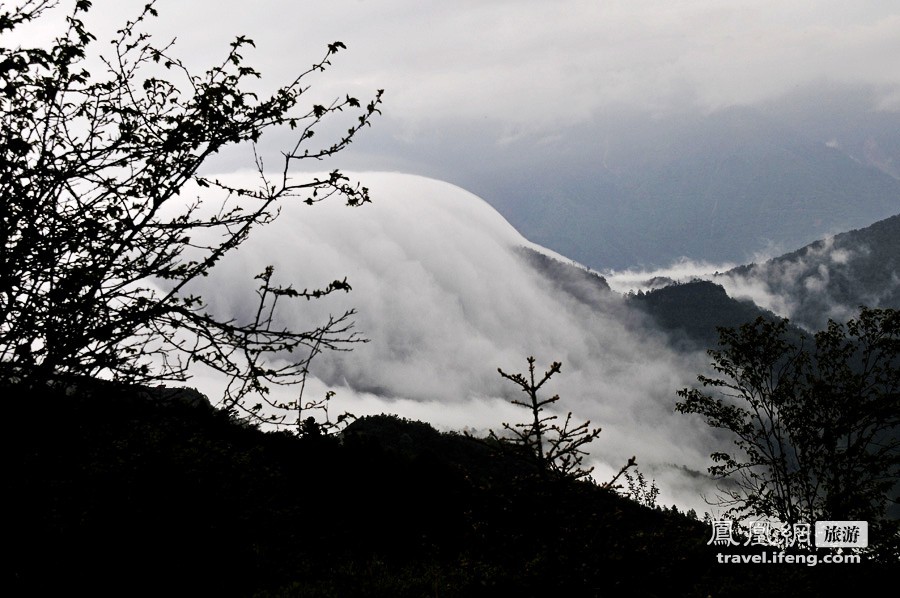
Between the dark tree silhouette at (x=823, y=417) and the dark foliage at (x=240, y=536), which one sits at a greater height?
the dark tree silhouette at (x=823, y=417)

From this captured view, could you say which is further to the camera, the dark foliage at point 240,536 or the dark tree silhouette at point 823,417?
the dark tree silhouette at point 823,417

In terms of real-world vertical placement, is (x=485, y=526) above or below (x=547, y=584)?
above

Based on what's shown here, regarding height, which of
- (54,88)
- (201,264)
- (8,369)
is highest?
(54,88)

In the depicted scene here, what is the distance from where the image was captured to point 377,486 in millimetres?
34469

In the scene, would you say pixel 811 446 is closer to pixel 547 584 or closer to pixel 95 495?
pixel 547 584

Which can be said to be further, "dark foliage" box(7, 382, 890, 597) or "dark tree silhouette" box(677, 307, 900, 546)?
"dark tree silhouette" box(677, 307, 900, 546)

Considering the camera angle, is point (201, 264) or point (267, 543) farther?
point (267, 543)

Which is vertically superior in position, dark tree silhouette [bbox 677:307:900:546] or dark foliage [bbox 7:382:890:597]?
dark tree silhouette [bbox 677:307:900:546]

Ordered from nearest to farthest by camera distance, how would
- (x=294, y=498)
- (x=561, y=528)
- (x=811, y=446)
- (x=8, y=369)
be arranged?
(x=8, y=369) < (x=561, y=528) < (x=811, y=446) < (x=294, y=498)

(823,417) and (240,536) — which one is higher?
(823,417)

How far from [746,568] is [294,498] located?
22932mm

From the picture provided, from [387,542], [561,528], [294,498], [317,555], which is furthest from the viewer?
[294,498]

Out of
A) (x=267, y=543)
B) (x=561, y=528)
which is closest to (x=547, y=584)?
(x=561, y=528)

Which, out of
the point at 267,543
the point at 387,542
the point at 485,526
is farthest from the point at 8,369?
the point at 387,542
